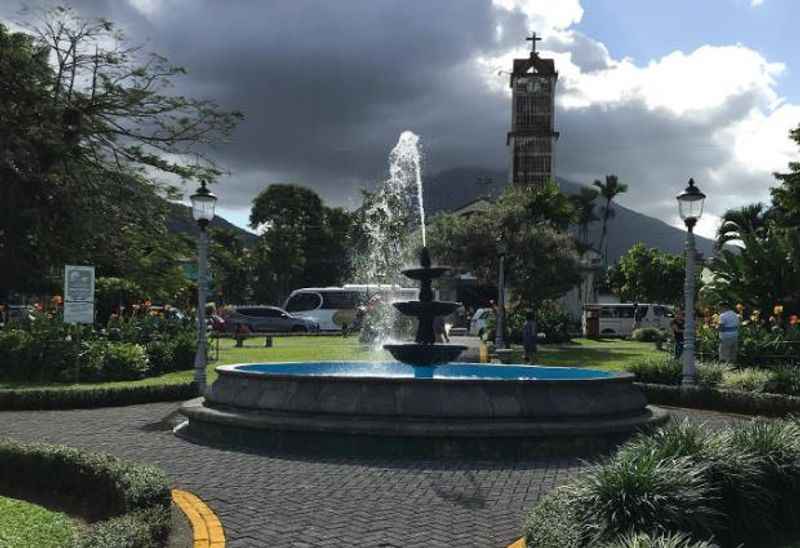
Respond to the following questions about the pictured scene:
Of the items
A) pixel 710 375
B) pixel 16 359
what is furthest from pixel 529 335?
pixel 16 359

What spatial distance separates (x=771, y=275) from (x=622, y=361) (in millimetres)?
5075

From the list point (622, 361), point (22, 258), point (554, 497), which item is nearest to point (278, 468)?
point (554, 497)

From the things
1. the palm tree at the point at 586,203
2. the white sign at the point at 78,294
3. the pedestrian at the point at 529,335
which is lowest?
the pedestrian at the point at 529,335

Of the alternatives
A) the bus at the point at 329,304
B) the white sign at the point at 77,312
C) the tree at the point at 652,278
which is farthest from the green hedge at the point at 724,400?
the tree at the point at 652,278

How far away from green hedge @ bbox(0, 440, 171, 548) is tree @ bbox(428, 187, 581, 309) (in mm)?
32675

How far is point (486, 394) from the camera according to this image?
10000mm

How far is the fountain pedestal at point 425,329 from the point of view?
564 inches

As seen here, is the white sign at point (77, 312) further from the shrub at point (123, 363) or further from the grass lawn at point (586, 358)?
the grass lawn at point (586, 358)

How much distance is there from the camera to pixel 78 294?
707 inches

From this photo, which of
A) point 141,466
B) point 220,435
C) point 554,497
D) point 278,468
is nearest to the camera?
point 554,497

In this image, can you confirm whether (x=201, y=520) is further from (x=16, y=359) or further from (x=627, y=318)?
(x=627, y=318)

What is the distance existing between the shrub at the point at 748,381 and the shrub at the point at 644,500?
1136 centimetres

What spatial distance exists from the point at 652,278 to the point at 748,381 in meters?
62.2

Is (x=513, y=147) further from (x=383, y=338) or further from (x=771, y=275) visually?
(x=771, y=275)
